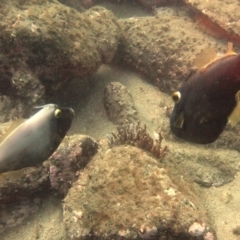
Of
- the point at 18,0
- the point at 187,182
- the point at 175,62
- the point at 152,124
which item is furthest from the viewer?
the point at 175,62

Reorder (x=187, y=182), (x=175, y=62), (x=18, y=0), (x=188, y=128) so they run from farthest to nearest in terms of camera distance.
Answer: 1. (x=175, y=62)
2. (x=18, y=0)
3. (x=187, y=182)
4. (x=188, y=128)

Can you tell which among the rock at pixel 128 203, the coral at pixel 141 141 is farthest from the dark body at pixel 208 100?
the coral at pixel 141 141

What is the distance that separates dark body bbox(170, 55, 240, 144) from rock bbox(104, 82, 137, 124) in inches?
125

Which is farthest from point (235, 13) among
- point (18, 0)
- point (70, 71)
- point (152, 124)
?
point (18, 0)

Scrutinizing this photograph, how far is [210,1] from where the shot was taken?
20.9ft

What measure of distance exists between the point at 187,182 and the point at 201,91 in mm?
2269

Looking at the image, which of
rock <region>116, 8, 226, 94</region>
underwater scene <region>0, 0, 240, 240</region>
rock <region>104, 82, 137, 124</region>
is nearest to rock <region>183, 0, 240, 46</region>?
underwater scene <region>0, 0, 240, 240</region>

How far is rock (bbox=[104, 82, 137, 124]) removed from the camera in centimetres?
534

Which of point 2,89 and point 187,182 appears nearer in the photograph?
point 187,182

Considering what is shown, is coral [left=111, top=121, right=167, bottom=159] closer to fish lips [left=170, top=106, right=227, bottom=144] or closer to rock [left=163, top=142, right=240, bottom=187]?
rock [left=163, top=142, right=240, bottom=187]

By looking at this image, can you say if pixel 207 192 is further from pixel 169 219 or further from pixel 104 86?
pixel 104 86

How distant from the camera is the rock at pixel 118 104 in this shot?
210 inches

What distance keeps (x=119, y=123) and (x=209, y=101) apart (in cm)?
336

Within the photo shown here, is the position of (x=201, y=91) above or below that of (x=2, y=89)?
above
